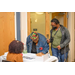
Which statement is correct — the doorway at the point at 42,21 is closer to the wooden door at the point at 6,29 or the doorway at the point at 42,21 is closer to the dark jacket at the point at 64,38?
the wooden door at the point at 6,29

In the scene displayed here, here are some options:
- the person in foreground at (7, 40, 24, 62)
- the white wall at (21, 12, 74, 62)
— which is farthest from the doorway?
the person in foreground at (7, 40, 24, 62)

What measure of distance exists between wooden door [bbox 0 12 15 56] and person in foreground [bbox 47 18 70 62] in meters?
1.12

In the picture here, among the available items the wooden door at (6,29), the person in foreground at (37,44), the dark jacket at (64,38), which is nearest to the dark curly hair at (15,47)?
the person in foreground at (37,44)

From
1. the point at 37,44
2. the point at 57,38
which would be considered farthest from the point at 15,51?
the point at 57,38

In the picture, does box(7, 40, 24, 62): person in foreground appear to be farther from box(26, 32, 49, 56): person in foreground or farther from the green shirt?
the green shirt

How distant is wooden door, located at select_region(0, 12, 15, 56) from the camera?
255 centimetres

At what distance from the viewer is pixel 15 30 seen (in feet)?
10.8

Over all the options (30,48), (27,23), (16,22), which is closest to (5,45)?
(30,48)

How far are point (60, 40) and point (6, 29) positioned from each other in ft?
4.69

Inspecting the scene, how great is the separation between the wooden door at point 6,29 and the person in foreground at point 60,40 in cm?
112

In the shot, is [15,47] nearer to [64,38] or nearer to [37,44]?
[37,44]

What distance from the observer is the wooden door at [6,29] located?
2.55m

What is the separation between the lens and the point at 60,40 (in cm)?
262

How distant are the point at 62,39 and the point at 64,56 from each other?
0.44 metres
